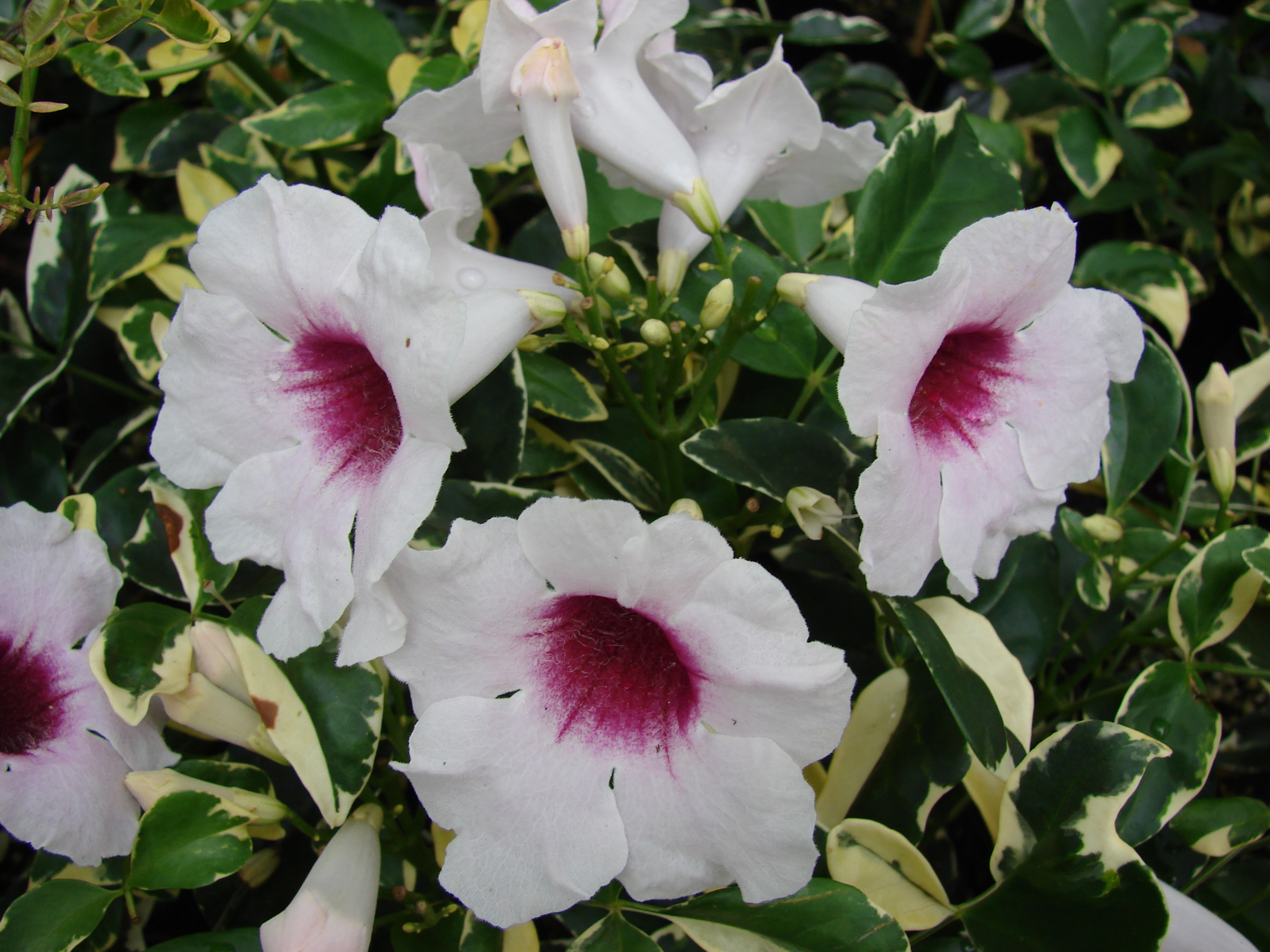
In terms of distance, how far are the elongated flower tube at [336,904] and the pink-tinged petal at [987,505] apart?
61 centimetres

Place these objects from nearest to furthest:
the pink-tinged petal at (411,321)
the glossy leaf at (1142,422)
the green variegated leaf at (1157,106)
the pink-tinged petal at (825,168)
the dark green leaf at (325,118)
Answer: the pink-tinged petal at (411,321) → the pink-tinged petal at (825,168) → the glossy leaf at (1142,422) → the dark green leaf at (325,118) → the green variegated leaf at (1157,106)

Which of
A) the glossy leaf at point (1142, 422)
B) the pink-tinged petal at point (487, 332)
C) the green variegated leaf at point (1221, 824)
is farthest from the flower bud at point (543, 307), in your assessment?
the green variegated leaf at point (1221, 824)

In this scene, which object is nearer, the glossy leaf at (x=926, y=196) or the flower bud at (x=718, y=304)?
the flower bud at (x=718, y=304)

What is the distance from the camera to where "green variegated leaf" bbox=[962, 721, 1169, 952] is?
78 centimetres

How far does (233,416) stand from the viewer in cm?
81

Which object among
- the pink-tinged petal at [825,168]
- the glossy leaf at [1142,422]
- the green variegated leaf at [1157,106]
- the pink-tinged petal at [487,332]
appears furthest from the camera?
the green variegated leaf at [1157,106]

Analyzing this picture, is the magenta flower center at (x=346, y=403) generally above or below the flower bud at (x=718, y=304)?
below

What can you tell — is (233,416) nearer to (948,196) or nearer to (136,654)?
(136,654)

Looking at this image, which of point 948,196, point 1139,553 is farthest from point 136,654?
point 1139,553

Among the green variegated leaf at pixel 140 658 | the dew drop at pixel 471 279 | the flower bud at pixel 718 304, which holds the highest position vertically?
the flower bud at pixel 718 304

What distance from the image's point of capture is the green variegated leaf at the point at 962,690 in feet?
2.56

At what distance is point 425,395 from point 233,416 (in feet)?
0.91

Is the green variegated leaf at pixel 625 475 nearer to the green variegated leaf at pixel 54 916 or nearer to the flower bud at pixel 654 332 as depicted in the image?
the flower bud at pixel 654 332

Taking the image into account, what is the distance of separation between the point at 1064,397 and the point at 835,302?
9.0 inches
